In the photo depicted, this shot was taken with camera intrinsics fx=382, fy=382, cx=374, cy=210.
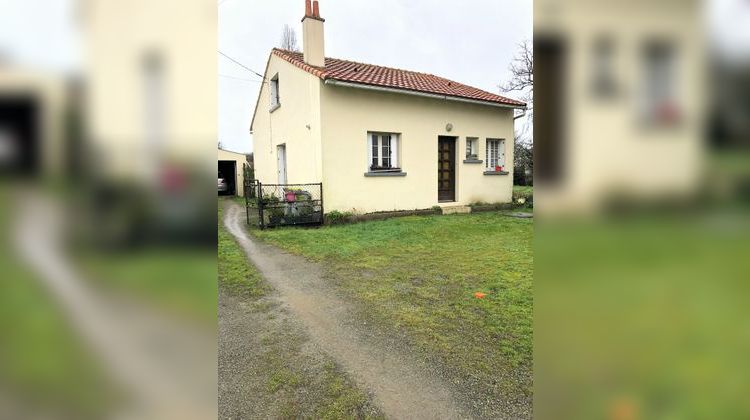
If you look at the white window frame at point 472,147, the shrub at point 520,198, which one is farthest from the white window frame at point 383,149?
the shrub at point 520,198

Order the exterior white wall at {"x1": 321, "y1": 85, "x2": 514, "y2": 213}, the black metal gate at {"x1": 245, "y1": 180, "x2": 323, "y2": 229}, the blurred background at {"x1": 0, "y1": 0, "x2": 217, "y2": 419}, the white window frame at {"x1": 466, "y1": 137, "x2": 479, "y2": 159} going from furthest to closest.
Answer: the white window frame at {"x1": 466, "y1": 137, "x2": 479, "y2": 159}, the exterior white wall at {"x1": 321, "y1": 85, "x2": 514, "y2": 213}, the black metal gate at {"x1": 245, "y1": 180, "x2": 323, "y2": 229}, the blurred background at {"x1": 0, "y1": 0, "x2": 217, "y2": 419}

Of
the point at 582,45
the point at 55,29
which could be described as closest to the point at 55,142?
the point at 55,29

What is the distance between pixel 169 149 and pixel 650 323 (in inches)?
34.2

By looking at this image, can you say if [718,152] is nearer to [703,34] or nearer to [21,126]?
[703,34]

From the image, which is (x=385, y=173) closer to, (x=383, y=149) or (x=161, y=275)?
(x=383, y=149)

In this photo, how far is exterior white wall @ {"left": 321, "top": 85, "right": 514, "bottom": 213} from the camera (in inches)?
401

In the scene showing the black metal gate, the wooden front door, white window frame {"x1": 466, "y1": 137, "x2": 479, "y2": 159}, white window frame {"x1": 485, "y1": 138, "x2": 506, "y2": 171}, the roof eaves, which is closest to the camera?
the black metal gate

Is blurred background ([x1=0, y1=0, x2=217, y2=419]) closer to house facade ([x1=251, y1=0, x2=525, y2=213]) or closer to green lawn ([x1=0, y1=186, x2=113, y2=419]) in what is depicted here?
green lawn ([x1=0, y1=186, x2=113, y2=419])

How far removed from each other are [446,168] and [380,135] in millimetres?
2731

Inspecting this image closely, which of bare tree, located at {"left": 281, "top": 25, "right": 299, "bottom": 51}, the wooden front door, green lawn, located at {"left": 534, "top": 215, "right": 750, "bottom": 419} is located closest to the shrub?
the wooden front door

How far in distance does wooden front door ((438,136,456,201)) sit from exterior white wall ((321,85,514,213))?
187 millimetres

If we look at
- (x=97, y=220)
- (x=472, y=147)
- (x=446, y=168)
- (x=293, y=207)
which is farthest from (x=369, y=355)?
(x=472, y=147)

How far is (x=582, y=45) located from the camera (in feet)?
2.12

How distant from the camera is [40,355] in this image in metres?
0.53
